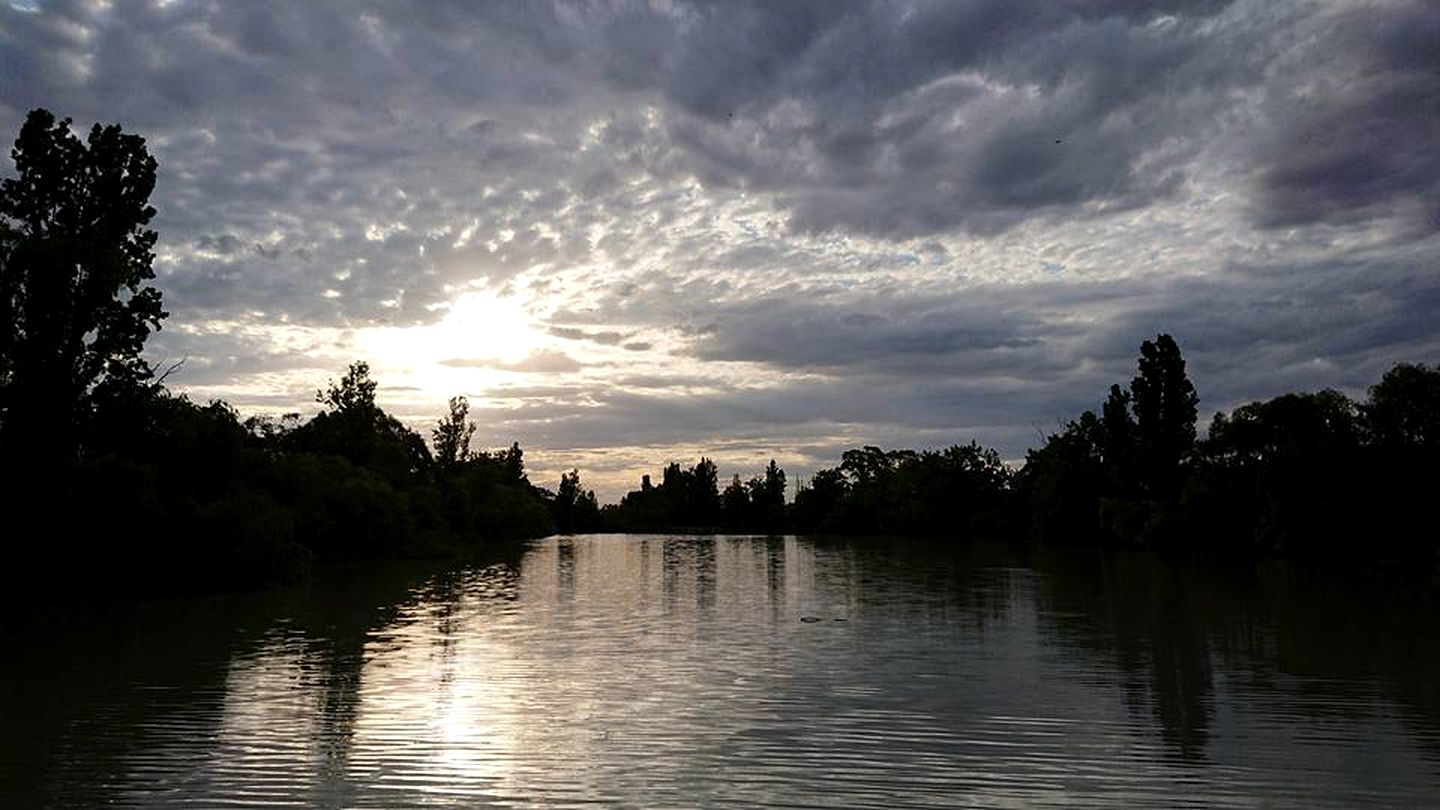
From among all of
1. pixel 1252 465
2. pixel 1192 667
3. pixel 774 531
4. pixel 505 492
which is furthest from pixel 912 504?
pixel 1192 667

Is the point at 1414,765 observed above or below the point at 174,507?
below

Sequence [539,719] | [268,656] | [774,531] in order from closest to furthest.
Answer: [539,719]
[268,656]
[774,531]

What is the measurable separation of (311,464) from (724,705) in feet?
180

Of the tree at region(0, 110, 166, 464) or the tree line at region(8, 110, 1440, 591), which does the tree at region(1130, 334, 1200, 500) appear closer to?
the tree line at region(8, 110, 1440, 591)

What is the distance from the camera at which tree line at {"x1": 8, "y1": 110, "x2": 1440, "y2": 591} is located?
38844 mm

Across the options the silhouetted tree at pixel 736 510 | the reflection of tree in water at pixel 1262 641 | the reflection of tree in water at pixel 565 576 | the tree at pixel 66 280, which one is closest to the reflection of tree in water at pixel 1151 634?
the reflection of tree in water at pixel 1262 641

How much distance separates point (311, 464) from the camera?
216 ft

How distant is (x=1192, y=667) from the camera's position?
2202 centimetres

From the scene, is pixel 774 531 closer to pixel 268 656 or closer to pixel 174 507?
pixel 174 507

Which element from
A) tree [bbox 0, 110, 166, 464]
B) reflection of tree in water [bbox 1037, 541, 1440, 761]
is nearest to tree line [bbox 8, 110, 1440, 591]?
tree [bbox 0, 110, 166, 464]

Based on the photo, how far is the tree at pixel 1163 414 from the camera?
94.0 m

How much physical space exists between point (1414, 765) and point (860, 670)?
10.2 metres

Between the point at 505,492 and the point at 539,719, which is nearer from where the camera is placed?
the point at 539,719

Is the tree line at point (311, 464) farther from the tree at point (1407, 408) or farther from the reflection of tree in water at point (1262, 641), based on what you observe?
the reflection of tree in water at point (1262, 641)
